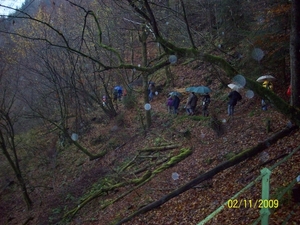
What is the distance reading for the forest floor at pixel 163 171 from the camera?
761cm

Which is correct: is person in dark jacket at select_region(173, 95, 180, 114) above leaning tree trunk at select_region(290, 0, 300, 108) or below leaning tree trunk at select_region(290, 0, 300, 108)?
above

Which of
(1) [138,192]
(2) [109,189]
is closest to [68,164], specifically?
(2) [109,189]

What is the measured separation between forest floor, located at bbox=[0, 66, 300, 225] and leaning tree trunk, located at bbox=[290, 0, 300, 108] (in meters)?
1.42

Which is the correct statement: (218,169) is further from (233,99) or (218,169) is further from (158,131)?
(158,131)

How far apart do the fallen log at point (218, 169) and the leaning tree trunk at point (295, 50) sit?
1624mm

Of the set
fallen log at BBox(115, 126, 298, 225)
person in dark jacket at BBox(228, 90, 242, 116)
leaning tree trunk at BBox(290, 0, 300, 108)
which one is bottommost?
fallen log at BBox(115, 126, 298, 225)

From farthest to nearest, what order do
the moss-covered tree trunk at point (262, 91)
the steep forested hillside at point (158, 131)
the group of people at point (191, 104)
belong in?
1. the group of people at point (191, 104)
2. the steep forested hillside at point (158, 131)
3. the moss-covered tree trunk at point (262, 91)

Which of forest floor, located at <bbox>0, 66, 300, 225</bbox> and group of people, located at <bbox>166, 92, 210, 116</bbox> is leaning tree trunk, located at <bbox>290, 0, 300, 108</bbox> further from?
group of people, located at <bbox>166, 92, 210, 116</bbox>

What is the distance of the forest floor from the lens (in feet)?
25.0

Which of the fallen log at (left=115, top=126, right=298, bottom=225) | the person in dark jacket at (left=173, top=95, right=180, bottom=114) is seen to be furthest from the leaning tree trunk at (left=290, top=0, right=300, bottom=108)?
the person in dark jacket at (left=173, top=95, right=180, bottom=114)

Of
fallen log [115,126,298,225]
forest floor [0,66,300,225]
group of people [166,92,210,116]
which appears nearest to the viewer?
forest floor [0,66,300,225]

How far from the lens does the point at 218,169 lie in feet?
29.5

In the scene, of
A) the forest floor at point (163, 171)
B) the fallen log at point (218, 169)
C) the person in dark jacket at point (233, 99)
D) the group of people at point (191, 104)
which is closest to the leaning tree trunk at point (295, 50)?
the forest floor at point (163, 171)

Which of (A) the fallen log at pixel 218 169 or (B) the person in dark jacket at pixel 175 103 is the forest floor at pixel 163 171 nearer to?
(A) the fallen log at pixel 218 169
